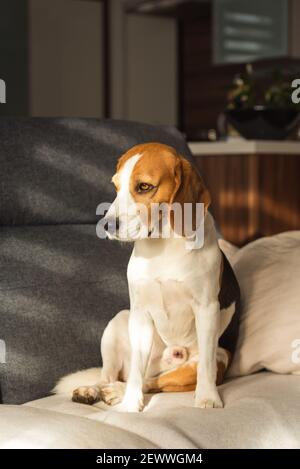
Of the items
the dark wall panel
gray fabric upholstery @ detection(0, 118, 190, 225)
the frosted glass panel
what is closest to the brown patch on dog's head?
gray fabric upholstery @ detection(0, 118, 190, 225)

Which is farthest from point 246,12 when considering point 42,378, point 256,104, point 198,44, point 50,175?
point 42,378

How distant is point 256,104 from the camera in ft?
11.5

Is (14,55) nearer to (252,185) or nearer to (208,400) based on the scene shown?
(252,185)

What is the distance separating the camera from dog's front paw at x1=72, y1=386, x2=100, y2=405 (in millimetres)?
1729

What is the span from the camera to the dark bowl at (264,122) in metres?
3.33

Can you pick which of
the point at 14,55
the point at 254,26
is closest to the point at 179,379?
the point at 254,26

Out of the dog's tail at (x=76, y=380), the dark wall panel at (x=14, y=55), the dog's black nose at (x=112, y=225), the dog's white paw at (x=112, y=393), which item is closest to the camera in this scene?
the dog's black nose at (x=112, y=225)

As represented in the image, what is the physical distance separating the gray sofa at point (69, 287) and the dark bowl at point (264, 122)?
3.47 ft

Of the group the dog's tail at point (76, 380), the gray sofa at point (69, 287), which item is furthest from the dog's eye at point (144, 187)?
the dog's tail at point (76, 380)

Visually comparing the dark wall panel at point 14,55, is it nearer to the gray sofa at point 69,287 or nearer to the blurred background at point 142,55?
the blurred background at point 142,55

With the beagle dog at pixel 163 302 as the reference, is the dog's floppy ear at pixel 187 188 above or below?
above

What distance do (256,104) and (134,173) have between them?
2101 millimetres

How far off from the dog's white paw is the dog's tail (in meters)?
0.08

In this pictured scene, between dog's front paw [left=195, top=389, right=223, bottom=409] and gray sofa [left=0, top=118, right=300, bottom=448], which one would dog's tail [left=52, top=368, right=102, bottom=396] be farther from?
dog's front paw [left=195, top=389, right=223, bottom=409]
